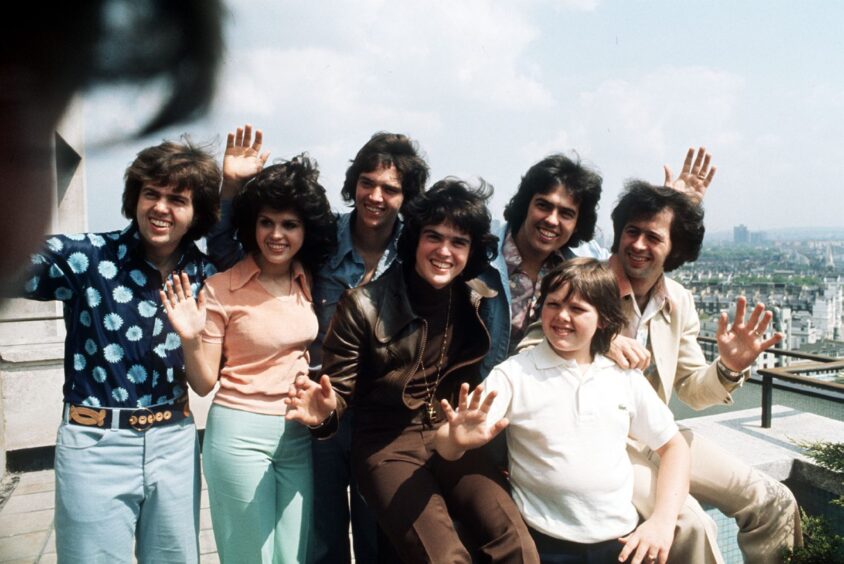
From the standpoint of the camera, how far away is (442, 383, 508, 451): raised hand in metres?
1.93

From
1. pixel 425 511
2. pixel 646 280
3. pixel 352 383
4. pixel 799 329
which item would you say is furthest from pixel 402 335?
pixel 799 329

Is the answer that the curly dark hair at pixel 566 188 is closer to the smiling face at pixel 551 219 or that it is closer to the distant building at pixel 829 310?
the smiling face at pixel 551 219

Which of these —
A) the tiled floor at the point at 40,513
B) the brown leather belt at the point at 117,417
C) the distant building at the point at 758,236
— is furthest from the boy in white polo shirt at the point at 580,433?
the distant building at the point at 758,236

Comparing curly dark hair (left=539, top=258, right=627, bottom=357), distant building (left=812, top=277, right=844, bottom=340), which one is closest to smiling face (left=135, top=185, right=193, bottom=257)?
curly dark hair (left=539, top=258, right=627, bottom=357)

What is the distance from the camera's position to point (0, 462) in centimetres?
462

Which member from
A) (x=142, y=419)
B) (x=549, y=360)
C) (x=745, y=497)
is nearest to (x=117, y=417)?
(x=142, y=419)

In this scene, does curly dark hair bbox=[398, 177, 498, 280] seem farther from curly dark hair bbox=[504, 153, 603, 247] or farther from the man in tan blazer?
the man in tan blazer

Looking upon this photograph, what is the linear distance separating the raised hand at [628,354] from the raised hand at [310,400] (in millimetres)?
1060

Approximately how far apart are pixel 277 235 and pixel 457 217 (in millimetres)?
680

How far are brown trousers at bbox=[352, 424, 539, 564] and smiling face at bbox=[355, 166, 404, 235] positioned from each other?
88 centimetres

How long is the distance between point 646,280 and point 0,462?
4815 mm

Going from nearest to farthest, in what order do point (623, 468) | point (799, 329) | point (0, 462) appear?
point (623, 468) → point (0, 462) → point (799, 329)

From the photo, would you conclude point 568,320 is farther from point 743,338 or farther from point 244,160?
point 244,160

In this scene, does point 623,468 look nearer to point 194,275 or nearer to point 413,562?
point 413,562
